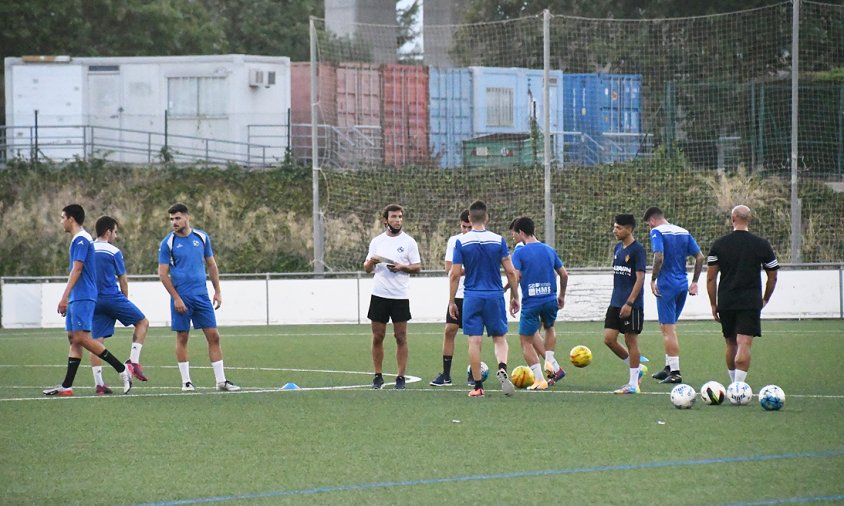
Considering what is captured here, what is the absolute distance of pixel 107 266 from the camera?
15148mm

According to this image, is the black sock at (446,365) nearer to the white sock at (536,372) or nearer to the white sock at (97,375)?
the white sock at (536,372)

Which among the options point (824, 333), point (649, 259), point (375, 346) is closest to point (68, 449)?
point (375, 346)

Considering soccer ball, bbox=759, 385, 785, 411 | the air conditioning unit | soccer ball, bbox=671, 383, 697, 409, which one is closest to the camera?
soccer ball, bbox=759, 385, 785, 411

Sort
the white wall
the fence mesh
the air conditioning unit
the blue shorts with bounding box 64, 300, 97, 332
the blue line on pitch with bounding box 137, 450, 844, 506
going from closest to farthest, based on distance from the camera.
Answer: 1. the blue line on pitch with bounding box 137, 450, 844, 506
2. the blue shorts with bounding box 64, 300, 97, 332
3. the white wall
4. the fence mesh
5. the air conditioning unit

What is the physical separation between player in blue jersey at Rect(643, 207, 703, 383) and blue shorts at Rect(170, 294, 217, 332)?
5.11 metres

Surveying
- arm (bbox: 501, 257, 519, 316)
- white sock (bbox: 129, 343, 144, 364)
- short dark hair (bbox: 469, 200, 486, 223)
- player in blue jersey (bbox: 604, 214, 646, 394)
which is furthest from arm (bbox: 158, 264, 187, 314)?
player in blue jersey (bbox: 604, 214, 646, 394)

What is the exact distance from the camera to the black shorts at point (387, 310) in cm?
1462

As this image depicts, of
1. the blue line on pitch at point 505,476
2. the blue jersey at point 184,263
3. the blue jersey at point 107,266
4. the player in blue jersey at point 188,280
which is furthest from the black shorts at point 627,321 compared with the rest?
the blue jersey at point 107,266

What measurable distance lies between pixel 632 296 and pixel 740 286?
149 cm

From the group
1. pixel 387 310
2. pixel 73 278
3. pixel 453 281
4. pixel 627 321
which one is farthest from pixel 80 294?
pixel 627 321

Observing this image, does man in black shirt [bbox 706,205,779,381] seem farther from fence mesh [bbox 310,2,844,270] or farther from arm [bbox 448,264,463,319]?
fence mesh [bbox 310,2,844,270]

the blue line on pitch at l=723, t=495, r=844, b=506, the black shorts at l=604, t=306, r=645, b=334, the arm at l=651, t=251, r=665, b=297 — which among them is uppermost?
the arm at l=651, t=251, r=665, b=297

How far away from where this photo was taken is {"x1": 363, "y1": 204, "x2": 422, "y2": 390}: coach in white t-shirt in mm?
14562

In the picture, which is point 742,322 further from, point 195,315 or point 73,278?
point 73,278
